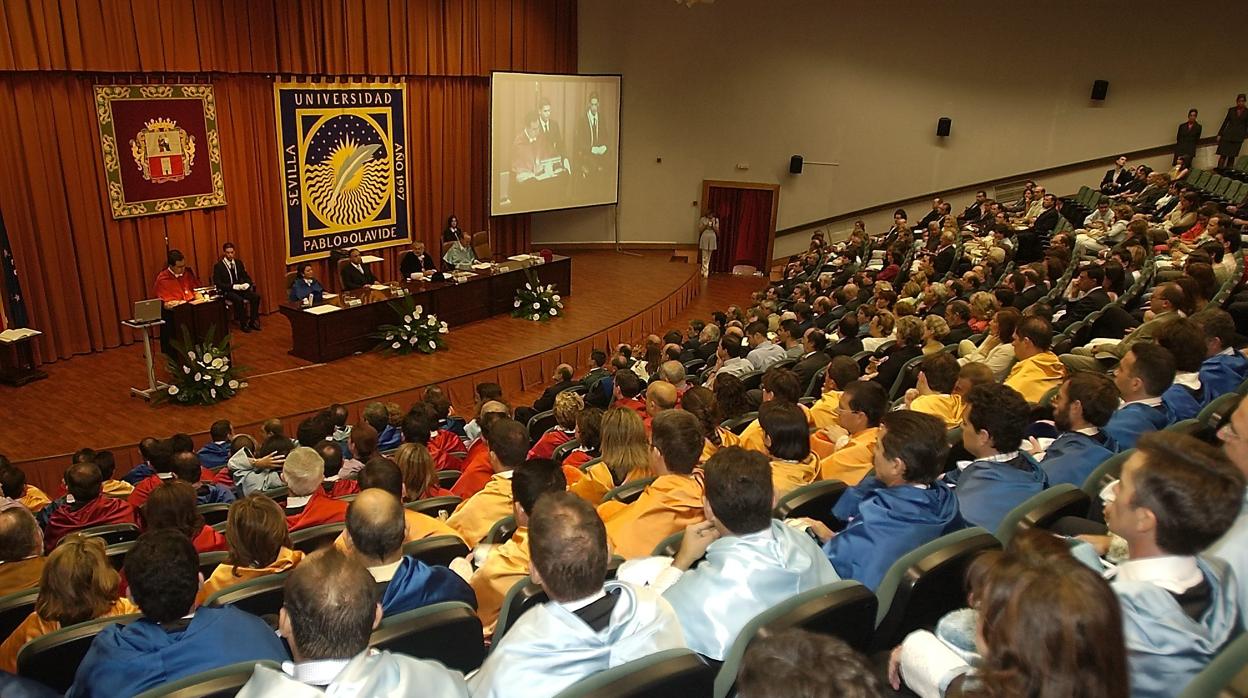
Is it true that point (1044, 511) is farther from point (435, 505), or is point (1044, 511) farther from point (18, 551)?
point (18, 551)

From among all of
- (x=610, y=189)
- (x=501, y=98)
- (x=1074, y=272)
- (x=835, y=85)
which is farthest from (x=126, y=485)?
(x=835, y=85)

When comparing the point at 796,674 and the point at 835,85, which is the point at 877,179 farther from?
the point at 796,674

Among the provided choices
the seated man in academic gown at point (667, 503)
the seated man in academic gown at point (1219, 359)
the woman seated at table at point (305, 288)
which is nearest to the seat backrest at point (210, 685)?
the seated man in academic gown at point (667, 503)

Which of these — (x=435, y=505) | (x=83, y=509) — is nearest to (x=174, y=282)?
(x=83, y=509)

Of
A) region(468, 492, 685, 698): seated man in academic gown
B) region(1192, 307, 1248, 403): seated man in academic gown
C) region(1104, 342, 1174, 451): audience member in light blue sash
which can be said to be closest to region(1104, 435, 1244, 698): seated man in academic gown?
region(468, 492, 685, 698): seated man in academic gown

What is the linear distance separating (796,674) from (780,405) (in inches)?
94.5

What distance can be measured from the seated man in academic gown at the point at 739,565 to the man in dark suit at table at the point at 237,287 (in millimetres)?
8864

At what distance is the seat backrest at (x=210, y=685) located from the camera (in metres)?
2.01

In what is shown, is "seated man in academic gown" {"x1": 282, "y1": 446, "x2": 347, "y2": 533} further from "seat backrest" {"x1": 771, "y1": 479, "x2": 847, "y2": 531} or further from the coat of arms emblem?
the coat of arms emblem

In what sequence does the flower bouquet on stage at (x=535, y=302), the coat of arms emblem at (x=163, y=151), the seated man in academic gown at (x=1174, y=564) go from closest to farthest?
the seated man in academic gown at (x=1174, y=564) < the coat of arms emblem at (x=163, y=151) < the flower bouquet on stage at (x=535, y=302)

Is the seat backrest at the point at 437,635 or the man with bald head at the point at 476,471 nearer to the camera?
the seat backrest at the point at 437,635

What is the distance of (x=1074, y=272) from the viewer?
25.9ft

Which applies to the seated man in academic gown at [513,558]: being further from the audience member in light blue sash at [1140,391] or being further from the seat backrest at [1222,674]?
the audience member in light blue sash at [1140,391]

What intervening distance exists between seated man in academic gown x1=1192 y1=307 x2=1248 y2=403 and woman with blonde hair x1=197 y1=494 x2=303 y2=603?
4.07m
